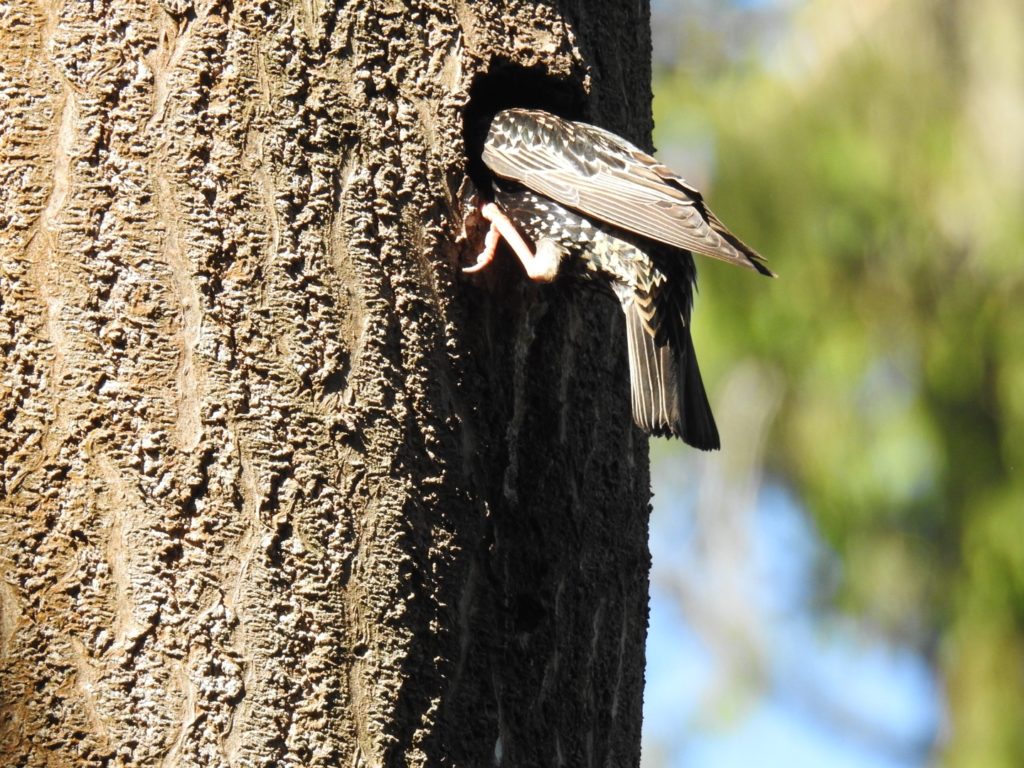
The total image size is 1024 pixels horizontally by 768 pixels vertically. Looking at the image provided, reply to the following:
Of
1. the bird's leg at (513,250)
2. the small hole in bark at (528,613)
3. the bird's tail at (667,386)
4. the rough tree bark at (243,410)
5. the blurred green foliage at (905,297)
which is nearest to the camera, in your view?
the rough tree bark at (243,410)

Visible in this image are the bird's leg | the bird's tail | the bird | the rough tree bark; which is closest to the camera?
the rough tree bark

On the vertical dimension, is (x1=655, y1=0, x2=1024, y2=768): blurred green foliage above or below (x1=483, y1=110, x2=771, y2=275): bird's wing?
below

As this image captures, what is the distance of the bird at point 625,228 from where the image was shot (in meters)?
3.00

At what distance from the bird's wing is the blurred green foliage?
5008 mm

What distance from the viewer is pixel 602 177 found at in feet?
10.5

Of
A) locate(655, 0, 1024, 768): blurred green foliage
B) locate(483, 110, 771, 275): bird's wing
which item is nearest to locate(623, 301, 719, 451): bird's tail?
locate(483, 110, 771, 275): bird's wing

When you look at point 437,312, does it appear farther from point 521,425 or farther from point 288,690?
point 288,690

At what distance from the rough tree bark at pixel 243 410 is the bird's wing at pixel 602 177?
23.4 inches

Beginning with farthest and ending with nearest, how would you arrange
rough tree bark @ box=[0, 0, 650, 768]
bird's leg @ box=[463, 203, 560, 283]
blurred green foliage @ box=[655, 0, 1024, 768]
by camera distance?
blurred green foliage @ box=[655, 0, 1024, 768]
bird's leg @ box=[463, 203, 560, 283]
rough tree bark @ box=[0, 0, 650, 768]

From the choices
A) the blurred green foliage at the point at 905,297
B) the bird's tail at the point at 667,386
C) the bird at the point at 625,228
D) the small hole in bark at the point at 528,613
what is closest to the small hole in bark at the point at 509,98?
the bird at the point at 625,228

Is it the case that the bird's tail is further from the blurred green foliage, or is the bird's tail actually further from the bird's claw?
the blurred green foliage

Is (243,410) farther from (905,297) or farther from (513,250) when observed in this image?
(905,297)

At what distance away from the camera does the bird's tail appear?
112 inches

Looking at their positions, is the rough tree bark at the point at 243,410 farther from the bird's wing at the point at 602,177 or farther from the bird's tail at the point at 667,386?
the bird's wing at the point at 602,177
